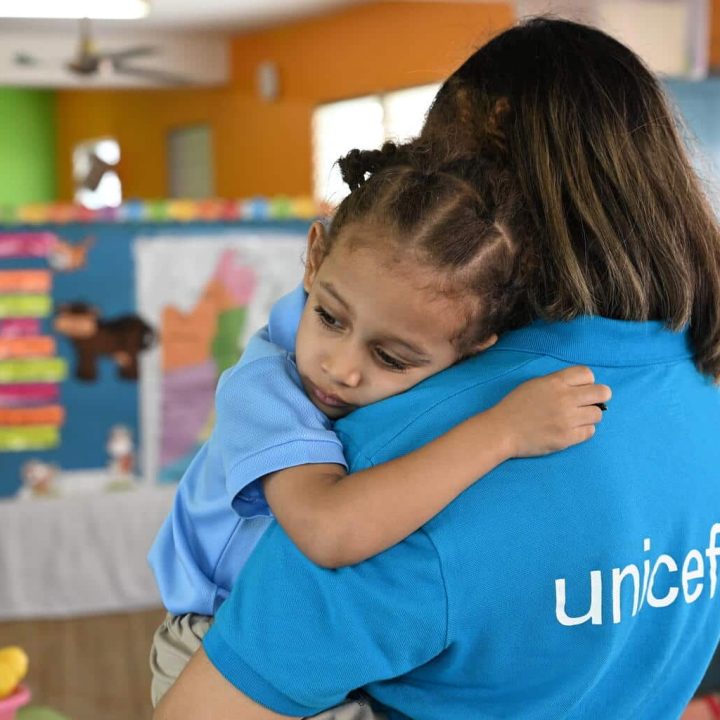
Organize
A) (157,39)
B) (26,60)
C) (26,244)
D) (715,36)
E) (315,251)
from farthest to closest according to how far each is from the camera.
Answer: (157,39)
(26,60)
(715,36)
(26,244)
(315,251)

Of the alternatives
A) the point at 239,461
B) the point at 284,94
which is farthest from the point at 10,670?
the point at 284,94

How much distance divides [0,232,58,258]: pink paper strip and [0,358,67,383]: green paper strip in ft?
1.27

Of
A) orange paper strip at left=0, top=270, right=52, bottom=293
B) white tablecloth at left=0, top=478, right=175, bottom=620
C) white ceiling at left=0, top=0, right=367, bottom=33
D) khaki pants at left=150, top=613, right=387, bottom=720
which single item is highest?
white ceiling at left=0, top=0, right=367, bottom=33

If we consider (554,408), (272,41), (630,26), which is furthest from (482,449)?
(272,41)

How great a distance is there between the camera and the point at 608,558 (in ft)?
2.66

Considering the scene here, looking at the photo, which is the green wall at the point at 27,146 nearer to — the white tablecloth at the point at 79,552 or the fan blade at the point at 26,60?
the fan blade at the point at 26,60

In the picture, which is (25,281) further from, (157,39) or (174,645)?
(157,39)

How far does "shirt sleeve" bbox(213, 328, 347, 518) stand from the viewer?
86cm

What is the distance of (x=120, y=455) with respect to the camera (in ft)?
14.3

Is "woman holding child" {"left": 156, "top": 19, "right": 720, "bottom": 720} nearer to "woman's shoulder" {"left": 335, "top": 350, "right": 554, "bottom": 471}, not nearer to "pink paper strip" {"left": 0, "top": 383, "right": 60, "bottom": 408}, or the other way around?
"woman's shoulder" {"left": 335, "top": 350, "right": 554, "bottom": 471}

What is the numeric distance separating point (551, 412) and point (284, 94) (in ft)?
30.9

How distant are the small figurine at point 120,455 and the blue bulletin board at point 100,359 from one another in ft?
0.07

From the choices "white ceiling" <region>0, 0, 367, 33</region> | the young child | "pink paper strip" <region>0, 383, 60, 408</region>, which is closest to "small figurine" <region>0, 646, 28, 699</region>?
the young child

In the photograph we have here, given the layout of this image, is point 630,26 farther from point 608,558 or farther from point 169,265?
point 608,558
